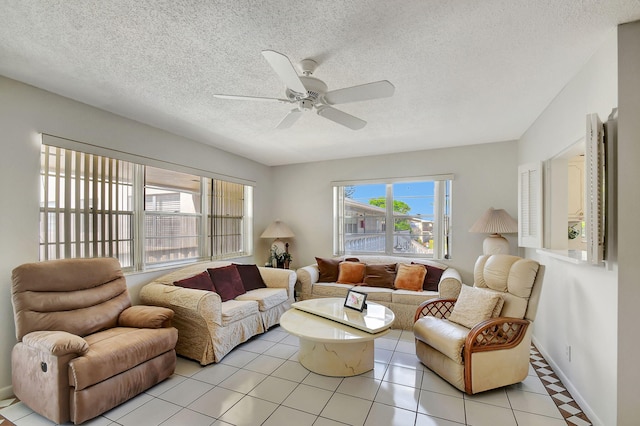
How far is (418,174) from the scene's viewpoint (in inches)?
189

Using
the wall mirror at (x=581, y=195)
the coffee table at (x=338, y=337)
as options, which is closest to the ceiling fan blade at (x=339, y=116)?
the wall mirror at (x=581, y=195)

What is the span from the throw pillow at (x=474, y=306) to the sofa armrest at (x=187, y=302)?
2.38 meters

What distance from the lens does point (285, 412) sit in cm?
219

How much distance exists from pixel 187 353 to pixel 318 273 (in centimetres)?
225

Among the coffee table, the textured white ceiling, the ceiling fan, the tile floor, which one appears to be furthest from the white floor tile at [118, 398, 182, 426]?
the textured white ceiling

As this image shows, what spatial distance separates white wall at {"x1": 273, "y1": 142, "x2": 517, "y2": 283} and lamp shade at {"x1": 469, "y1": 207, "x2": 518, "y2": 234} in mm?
395

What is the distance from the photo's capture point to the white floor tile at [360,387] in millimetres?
2412

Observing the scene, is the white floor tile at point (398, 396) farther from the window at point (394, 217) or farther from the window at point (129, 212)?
the window at point (129, 212)

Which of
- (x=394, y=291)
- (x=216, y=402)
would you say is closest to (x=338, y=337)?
(x=216, y=402)

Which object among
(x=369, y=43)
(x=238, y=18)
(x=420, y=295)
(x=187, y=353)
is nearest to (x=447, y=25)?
(x=369, y=43)

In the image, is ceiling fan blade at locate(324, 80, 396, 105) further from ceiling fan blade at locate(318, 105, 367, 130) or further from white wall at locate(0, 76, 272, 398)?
white wall at locate(0, 76, 272, 398)

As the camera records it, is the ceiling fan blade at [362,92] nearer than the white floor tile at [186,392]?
Yes

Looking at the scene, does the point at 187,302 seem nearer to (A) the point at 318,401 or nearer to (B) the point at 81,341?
(B) the point at 81,341

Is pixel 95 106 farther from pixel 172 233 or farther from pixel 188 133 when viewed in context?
pixel 172 233
